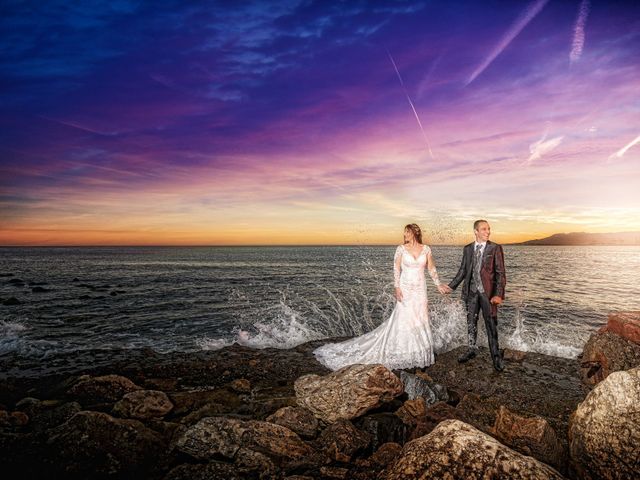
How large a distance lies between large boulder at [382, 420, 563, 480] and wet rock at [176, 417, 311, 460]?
1573mm

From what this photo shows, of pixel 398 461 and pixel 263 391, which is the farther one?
pixel 263 391

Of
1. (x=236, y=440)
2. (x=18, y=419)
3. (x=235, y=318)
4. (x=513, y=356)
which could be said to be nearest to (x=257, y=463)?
(x=236, y=440)

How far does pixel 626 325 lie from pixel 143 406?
31.7 feet

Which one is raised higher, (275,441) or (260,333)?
(275,441)

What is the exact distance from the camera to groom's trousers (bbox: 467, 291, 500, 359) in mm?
7668

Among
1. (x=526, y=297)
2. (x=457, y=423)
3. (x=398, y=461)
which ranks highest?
(x=457, y=423)

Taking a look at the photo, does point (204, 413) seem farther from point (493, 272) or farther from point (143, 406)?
point (493, 272)

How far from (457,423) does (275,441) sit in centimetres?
239

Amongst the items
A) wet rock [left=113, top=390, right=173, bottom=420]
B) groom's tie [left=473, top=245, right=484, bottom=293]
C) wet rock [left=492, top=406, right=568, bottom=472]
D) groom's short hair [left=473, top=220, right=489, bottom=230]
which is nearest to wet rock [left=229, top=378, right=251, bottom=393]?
wet rock [left=113, top=390, right=173, bottom=420]

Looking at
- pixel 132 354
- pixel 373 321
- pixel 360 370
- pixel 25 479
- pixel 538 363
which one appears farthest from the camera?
pixel 373 321

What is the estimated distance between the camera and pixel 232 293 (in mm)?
27062

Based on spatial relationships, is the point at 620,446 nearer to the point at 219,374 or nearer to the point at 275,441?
the point at 275,441

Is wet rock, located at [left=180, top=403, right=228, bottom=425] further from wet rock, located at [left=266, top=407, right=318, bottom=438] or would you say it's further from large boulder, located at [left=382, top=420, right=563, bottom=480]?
large boulder, located at [left=382, top=420, right=563, bottom=480]

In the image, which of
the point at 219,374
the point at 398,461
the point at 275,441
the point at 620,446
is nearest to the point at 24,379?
the point at 219,374
